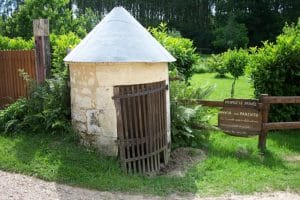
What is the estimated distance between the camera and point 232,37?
51219 millimetres

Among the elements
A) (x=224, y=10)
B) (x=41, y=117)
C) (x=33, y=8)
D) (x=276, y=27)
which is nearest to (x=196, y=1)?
(x=224, y=10)

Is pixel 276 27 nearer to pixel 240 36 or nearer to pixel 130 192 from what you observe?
pixel 240 36

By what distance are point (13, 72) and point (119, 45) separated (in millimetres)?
5785

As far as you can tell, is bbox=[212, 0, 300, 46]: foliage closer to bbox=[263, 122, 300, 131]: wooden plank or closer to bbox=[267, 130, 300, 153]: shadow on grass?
bbox=[267, 130, 300, 153]: shadow on grass

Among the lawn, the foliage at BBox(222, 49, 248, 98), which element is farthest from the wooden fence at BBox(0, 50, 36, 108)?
Result: the foliage at BBox(222, 49, 248, 98)

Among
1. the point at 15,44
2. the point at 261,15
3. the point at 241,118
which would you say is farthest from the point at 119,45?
the point at 261,15

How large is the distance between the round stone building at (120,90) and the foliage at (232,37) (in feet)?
143

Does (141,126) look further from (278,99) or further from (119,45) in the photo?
(278,99)

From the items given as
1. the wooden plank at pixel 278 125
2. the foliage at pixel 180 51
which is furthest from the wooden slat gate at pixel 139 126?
the foliage at pixel 180 51

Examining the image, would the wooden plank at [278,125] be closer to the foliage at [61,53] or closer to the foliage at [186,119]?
the foliage at [186,119]

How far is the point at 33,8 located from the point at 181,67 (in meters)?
15.2

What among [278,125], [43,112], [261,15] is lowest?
[278,125]

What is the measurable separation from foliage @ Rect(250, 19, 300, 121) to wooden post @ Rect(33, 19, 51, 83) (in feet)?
17.5

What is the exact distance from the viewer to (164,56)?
25.2ft
